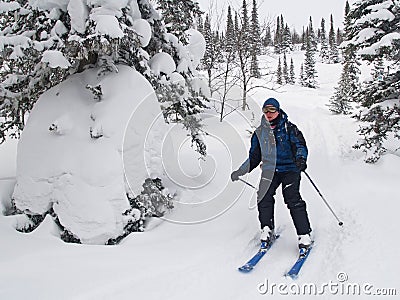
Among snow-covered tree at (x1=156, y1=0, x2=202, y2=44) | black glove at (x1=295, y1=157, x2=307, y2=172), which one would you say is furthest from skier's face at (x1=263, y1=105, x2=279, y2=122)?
snow-covered tree at (x1=156, y1=0, x2=202, y2=44)

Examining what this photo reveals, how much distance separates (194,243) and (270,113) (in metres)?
2.16

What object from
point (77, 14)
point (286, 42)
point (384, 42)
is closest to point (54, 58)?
point (77, 14)

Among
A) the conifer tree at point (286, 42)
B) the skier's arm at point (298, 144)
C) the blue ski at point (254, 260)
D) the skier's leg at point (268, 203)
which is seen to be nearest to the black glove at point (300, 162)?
the skier's arm at point (298, 144)

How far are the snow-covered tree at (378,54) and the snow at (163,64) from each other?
4.46 m

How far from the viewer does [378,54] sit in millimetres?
7305

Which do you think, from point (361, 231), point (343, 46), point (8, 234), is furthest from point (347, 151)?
point (8, 234)

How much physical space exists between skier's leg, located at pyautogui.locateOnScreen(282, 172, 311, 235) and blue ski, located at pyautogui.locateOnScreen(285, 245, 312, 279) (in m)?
0.26

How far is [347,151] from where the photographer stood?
31.4ft

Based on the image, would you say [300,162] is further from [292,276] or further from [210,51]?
[210,51]

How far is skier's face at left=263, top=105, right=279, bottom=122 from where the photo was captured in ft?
14.9

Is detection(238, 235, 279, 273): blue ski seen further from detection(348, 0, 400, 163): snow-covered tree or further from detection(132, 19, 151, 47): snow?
detection(348, 0, 400, 163): snow-covered tree

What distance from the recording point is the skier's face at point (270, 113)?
453 centimetres

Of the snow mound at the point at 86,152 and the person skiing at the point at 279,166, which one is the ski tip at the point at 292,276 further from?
the snow mound at the point at 86,152

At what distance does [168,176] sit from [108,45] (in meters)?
2.85
